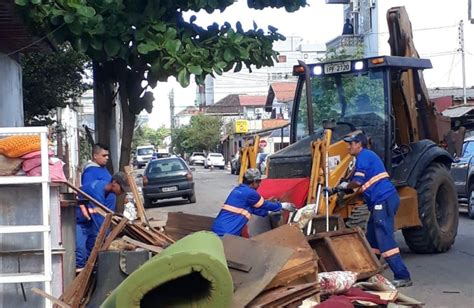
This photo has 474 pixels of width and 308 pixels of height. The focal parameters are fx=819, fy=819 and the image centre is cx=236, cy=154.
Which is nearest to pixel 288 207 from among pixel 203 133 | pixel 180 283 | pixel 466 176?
pixel 180 283

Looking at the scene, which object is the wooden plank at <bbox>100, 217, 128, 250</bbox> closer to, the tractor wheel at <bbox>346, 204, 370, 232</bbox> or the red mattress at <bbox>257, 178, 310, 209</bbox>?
the red mattress at <bbox>257, 178, 310, 209</bbox>

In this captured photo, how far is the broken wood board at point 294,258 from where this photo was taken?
6715 millimetres

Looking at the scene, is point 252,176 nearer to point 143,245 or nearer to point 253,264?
point 143,245

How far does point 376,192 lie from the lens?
9.94 m

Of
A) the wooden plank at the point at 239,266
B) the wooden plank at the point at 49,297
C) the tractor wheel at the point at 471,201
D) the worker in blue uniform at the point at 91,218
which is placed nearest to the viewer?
the wooden plank at the point at 49,297

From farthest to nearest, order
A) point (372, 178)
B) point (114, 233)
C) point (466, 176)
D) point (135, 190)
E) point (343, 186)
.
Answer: point (466, 176) < point (343, 186) < point (372, 178) < point (135, 190) < point (114, 233)

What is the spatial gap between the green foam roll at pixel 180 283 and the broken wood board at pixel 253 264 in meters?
0.50

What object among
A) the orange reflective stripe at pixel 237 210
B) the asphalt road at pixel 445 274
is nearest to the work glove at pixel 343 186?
the asphalt road at pixel 445 274

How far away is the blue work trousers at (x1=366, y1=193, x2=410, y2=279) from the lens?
966 cm

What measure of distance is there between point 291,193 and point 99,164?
268cm

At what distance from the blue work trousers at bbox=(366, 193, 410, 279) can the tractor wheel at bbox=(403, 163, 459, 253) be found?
210cm

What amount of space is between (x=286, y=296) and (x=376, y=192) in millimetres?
3903

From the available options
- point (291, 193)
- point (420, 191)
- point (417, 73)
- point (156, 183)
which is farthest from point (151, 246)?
point (156, 183)

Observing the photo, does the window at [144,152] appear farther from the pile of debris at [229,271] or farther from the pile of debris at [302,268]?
the pile of debris at [229,271]
